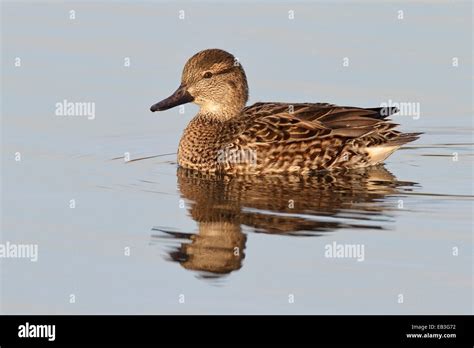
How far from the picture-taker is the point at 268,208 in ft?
42.8

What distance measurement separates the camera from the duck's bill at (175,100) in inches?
612

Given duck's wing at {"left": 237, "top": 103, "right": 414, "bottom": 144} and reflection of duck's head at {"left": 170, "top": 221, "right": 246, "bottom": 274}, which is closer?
reflection of duck's head at {"left": 170, "top": 221, "right": 246, "bottom": 274}

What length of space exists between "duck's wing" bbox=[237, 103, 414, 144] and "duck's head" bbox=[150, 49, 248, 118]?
0.28 meters

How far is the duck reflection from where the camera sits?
11.7 meters

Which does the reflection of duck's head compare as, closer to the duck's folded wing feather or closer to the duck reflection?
the duck reflection

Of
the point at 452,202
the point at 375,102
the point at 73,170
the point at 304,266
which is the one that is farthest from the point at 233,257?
the point at 375,102

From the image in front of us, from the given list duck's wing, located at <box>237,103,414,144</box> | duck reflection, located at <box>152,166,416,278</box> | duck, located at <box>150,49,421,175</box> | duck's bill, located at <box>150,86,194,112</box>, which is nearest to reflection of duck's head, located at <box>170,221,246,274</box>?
duck reflection, located at <box>152,166,416,278</box>

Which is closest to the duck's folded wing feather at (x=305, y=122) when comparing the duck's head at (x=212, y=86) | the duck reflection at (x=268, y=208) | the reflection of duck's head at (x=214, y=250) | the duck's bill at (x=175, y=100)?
the duck's head at (x=212, y=86)

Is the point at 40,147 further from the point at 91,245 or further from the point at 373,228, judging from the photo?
the point at 373,228

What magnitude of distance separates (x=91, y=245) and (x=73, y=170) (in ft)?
10.7

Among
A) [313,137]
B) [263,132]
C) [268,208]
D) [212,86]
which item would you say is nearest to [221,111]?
[212,86]

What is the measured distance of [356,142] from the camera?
1530 cm

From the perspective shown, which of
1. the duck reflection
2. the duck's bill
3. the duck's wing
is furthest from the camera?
the duck's bill

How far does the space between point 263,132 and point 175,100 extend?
1.28m
